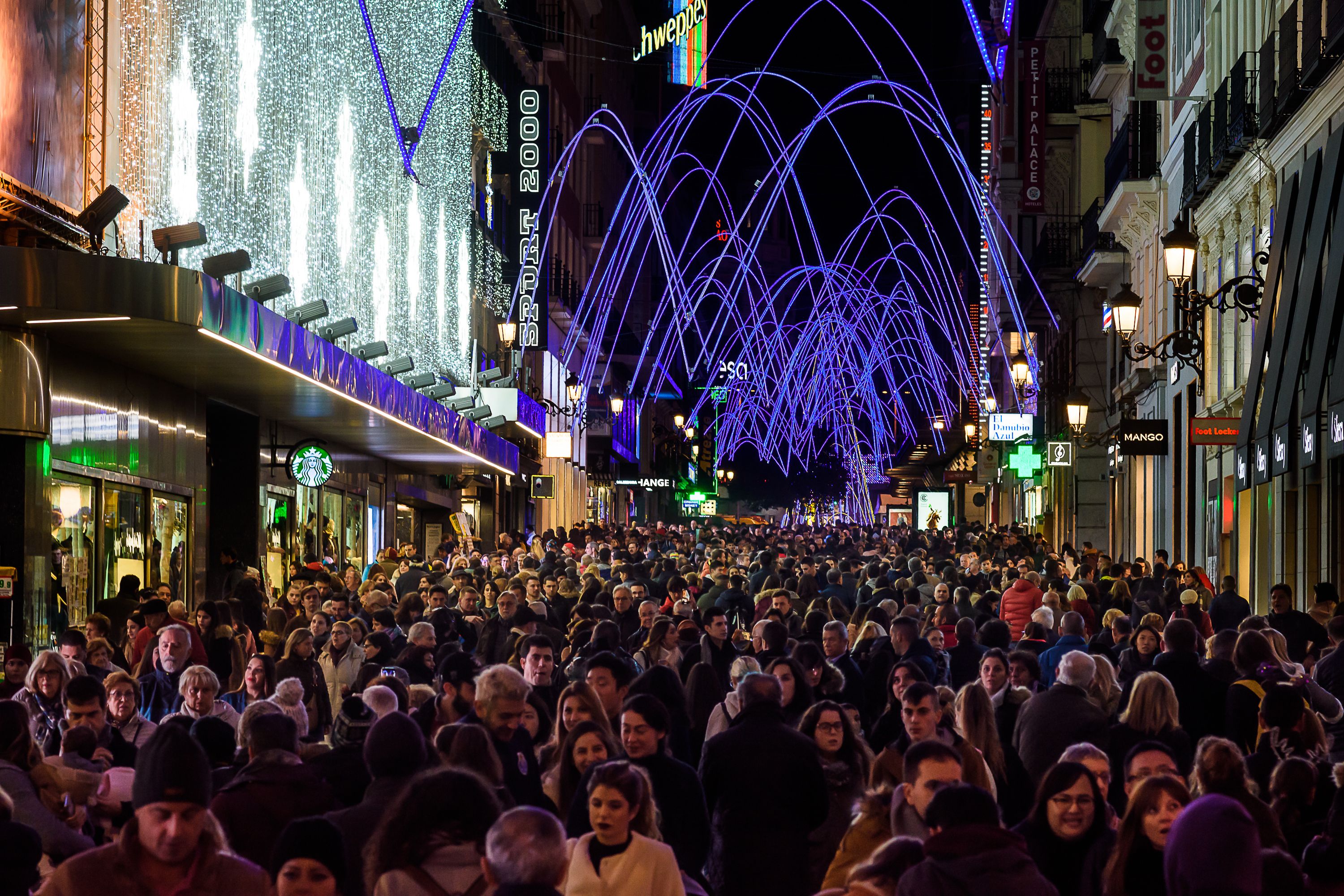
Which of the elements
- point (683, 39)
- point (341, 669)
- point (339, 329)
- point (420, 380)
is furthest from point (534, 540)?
point (683, 39)

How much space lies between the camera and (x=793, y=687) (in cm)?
995

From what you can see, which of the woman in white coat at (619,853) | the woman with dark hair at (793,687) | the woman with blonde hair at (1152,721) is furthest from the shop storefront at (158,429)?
the woman in white coat at (619,853)

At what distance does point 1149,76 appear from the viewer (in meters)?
32.3

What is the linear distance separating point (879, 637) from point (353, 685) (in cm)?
372

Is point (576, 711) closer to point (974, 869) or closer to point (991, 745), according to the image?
point (991, 745)

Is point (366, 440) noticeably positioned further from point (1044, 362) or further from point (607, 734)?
point (1044, 362)

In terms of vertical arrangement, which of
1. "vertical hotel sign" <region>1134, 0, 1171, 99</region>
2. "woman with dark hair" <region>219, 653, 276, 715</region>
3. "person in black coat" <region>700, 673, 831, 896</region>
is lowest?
"person in black coat" <region>700, 673, 831, 896</region>

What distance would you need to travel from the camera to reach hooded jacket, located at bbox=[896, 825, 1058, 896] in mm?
4922

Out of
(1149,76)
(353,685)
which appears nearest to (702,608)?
(353,685)

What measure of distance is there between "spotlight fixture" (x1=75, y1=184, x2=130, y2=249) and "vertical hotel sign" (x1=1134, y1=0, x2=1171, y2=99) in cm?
1917

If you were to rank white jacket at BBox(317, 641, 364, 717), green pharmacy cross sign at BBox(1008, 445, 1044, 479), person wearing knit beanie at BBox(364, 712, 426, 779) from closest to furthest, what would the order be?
person wearing knit beanie at BBox(364, 712, 426, 779) < white jacket at BBox(317, 641, 364, 717) < green pharmacy cross sign at BBox(1008, 445, 1044, 479)

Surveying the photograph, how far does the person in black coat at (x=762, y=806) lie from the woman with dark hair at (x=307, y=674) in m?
4.12

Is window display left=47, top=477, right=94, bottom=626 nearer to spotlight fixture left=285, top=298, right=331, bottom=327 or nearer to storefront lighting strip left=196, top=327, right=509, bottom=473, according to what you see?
storefront lighting strip left=196, top=327, right=509, bottom=473

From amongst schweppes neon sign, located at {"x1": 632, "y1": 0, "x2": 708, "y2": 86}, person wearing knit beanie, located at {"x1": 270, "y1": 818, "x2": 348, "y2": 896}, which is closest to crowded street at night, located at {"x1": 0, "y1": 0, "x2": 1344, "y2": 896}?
person wearing knit beanie, located at {"x1": 270, "y1": 818, "x2": 348, "y2": 896}
